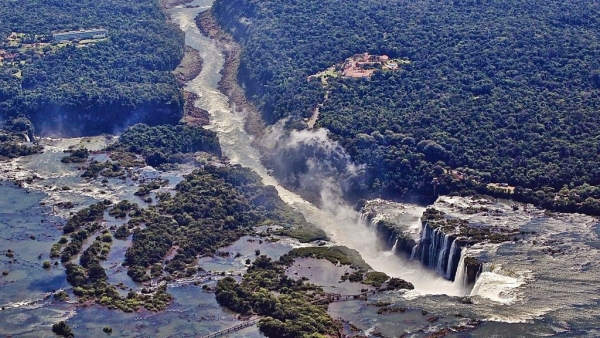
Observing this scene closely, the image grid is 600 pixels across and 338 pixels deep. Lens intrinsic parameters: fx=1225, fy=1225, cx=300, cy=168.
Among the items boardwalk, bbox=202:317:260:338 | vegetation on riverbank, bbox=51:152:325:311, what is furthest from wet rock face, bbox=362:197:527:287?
boardwalk, bbox=202:317:260:338

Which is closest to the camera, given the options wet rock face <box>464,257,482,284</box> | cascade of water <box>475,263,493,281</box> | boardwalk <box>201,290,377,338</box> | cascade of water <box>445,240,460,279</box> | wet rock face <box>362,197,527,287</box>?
boardwalk <box>201,290,377,338</box>

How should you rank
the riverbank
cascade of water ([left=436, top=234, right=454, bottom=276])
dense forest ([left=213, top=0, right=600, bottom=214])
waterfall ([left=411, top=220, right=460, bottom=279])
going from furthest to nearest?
the riverbank < dense forest ([left=213, top=0, right=600, bottom=214]) < cascade of water ([left=436, top=234, right=454, bottom=276]) < waterfall ([left=411, top=220, right=460, bottom=279])

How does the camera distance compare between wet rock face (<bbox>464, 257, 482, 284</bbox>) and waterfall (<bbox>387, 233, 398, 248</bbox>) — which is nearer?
wet rock face (<bbox>464, 257, 482, 284</bbox>)

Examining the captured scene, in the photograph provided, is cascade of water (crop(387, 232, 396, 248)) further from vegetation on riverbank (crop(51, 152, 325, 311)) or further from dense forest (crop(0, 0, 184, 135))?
dense forest (crop(0, 0, 184, 135))

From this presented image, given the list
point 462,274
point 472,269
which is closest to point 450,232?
point 462,274

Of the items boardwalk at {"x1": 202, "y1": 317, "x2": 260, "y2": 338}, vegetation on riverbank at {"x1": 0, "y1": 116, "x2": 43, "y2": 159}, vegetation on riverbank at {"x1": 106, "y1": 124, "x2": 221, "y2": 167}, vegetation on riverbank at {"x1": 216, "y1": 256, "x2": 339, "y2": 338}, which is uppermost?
Result: vegetation on riverbank at {"x1": 106, "y1": 124, "x2": 221, "y2": 167}

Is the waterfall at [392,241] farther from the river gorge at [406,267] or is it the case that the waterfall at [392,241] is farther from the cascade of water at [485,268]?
the cascade of water at [485,268]

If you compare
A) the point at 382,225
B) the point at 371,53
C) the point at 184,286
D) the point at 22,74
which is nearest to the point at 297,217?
the point at 382,225

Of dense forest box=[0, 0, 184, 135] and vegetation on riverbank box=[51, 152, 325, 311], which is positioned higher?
dense forest box=[0, 0, 184, 135]
